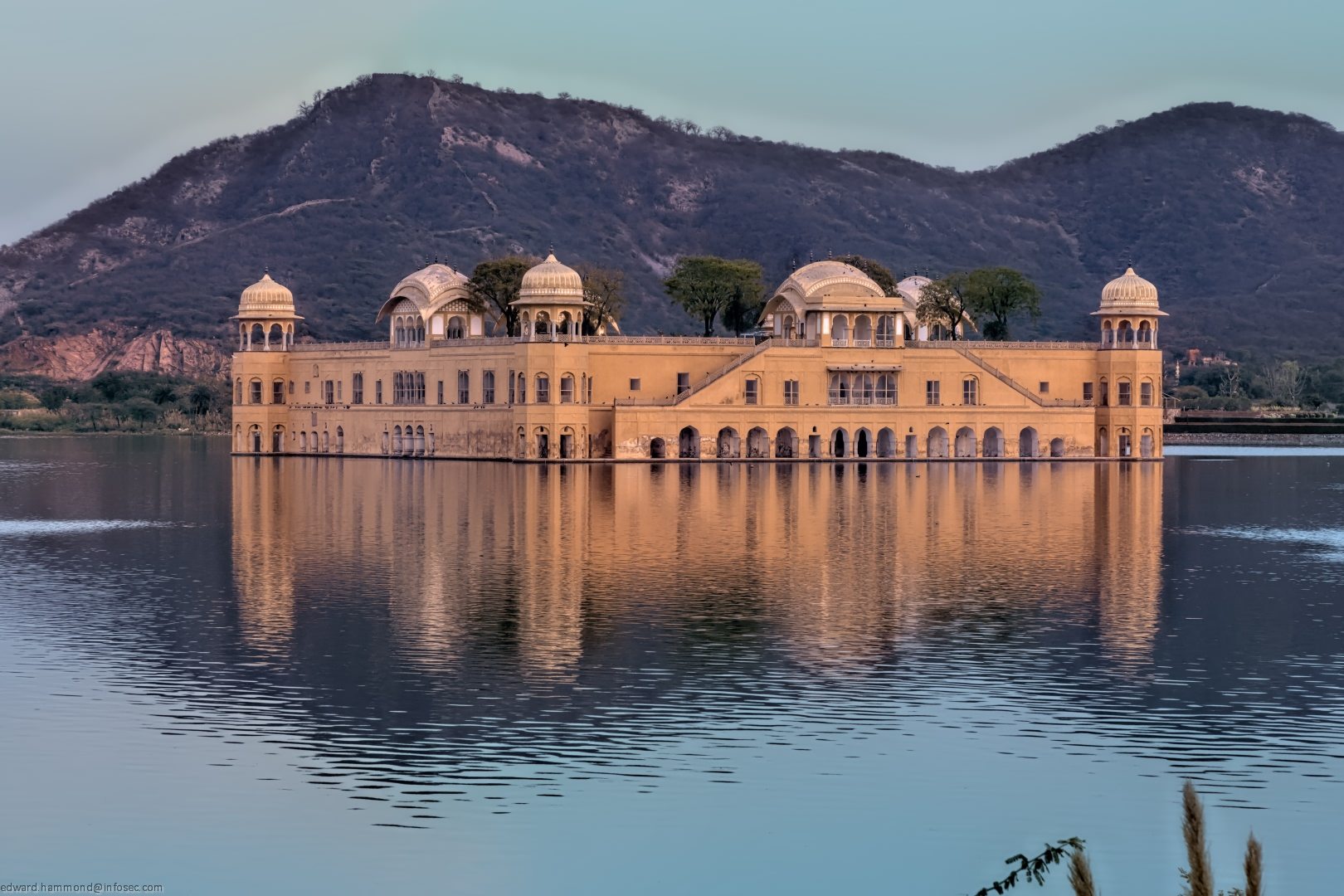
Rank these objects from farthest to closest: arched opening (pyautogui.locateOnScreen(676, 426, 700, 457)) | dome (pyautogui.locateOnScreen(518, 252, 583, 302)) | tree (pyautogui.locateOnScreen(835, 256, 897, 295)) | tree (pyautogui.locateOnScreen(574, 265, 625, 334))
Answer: tree (pyautogui.locateOnScreen(835, 256, 897, 295))
tree (pyautogui.locateOnScreen(574, 265, 625, 334))
arched opening (pyautogui.locateOnScreen(676, 426, 700, 457))
dome (pyautogui.locateOnScreen(518, 252, 583, 302))

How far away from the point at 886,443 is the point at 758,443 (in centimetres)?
623

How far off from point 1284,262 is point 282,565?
570ft

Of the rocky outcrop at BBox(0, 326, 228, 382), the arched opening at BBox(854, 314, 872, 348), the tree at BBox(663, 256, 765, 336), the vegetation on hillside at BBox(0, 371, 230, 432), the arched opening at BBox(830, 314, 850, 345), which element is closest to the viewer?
the arched opening at BBox(830, 314, 850, 345)

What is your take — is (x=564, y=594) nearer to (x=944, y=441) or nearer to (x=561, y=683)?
(x=561, y=683)

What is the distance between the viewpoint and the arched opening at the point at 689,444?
81625mm

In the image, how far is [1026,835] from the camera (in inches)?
692

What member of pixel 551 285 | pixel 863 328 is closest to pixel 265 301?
pixel 551 285

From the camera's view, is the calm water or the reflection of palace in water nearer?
the calm water

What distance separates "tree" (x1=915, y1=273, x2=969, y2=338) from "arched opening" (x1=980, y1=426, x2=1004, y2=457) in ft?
42.7

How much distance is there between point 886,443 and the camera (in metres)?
85.9

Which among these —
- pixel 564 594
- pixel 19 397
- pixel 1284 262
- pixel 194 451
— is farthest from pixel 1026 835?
pixel 1284 262

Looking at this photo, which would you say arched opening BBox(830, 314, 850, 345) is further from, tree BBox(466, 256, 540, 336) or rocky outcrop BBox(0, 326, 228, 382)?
rocky outcrop BBox(0, 326, 228, 382)

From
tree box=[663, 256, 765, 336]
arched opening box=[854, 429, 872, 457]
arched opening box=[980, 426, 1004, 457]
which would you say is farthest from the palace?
tree box=[663, 256, 765, 336]

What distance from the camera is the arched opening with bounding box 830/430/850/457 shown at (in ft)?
278
